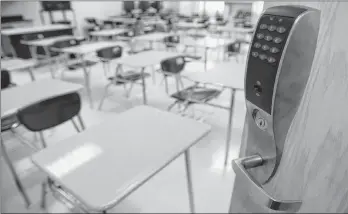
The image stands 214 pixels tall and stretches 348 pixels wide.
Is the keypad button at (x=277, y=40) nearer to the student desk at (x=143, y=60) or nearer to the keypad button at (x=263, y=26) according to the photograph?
the keypad button at (x=263, y=26)

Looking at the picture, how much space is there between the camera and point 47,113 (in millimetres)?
1416

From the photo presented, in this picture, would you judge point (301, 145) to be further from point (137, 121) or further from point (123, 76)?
point (123, 76)

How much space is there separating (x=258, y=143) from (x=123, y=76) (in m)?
2.72

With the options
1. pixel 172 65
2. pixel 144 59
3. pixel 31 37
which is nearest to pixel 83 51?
pixel 144 59

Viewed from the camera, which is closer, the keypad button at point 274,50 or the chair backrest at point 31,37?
the keypad button at point 274,50

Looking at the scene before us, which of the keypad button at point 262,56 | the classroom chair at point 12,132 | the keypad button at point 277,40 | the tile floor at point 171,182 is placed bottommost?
the tile floor at point 171,182

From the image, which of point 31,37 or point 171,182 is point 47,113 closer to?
point 171,182

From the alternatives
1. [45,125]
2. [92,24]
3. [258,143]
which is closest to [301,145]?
[258,143]

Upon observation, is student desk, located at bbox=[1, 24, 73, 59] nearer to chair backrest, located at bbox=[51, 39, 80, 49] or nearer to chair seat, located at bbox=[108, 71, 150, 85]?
chair backrest, located at bbox=[51, 39, 80, 49]

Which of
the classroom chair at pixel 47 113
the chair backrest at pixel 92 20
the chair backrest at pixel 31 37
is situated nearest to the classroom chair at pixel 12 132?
the classroom chair at pixel 47 113

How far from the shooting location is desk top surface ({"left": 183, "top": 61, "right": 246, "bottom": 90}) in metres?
1.65

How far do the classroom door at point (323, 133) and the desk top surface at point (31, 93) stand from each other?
149 centimetres

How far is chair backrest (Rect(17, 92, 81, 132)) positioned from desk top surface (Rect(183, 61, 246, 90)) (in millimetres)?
934

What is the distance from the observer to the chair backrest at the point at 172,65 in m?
2.35
